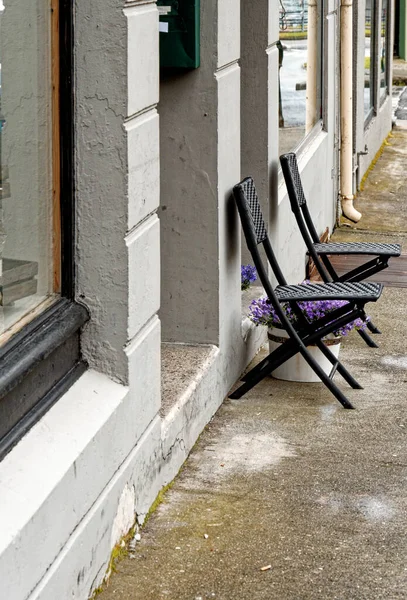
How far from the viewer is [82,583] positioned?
344 centimetres

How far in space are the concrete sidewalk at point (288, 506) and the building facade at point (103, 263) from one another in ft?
0.43

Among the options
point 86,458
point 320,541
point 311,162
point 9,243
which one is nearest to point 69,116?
point 9,243

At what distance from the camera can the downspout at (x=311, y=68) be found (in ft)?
28.5

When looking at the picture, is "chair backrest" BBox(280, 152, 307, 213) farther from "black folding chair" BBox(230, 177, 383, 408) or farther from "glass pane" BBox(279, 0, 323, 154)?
"glass pane" BBox(279, 0, 323, 154)

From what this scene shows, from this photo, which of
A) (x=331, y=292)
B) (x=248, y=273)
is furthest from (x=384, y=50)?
(x=331, y=292)

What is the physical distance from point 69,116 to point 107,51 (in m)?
0.24

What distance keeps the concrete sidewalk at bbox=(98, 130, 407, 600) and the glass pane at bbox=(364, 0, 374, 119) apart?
722cm

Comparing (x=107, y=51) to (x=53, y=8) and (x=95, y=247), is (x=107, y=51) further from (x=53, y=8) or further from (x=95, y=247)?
(x=95, y=247)

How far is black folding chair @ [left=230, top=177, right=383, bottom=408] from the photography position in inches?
209

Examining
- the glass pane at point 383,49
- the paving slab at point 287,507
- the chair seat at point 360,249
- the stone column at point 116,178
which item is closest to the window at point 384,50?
the glass pane at point 383,49

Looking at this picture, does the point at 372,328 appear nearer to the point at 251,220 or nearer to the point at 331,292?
the point at 331,292

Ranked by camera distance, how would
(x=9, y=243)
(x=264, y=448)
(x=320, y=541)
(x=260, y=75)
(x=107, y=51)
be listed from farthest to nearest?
(x=260, y=75) < (x=264, y=448) < (x=320, y=541) < (x=107, y=51) < (x=9, y=243)

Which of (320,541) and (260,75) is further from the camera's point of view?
(260,75)

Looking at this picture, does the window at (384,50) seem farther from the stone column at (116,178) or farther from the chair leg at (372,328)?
the stone column at (116,178)
